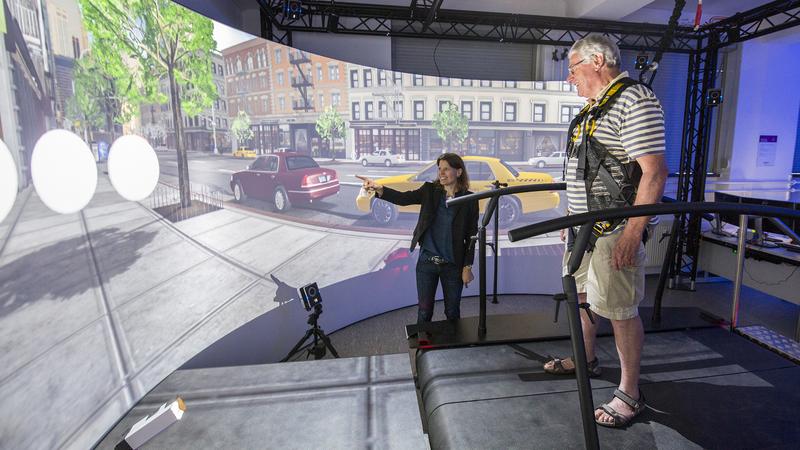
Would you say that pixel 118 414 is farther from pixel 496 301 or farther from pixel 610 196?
pixel 496 301

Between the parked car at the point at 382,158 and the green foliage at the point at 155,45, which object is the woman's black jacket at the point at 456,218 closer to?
the green foliage at the point at 155,45

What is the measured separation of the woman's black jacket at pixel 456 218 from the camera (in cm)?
282

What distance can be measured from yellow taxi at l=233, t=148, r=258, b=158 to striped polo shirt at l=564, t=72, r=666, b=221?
2432mm

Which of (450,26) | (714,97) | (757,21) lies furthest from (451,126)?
(757,21)

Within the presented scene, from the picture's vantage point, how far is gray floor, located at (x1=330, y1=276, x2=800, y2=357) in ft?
12.5

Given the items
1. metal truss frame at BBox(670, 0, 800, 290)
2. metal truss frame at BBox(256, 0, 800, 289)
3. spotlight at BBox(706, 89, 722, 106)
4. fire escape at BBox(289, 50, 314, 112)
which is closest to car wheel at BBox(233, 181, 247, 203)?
fire escape at BBox(289, 50, 314, 112)

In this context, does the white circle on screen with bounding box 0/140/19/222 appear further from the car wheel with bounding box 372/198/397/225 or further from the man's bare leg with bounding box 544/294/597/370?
the car wheel with bounding box 372/198/397/225

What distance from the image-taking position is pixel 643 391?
5.71ft

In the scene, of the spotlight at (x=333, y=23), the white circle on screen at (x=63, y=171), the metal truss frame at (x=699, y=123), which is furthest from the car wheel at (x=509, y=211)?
the white circle on screen at (x=63, y=171)

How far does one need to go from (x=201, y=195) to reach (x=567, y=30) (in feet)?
16.1

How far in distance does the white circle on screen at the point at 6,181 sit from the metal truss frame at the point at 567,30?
12.1 feet

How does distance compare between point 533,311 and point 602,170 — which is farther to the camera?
point 533,311

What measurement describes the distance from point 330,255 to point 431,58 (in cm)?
337

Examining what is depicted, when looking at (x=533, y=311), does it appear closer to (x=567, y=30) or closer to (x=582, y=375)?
(x=582, y=375)
